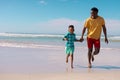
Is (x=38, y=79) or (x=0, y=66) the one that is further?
(x=0, y=66)

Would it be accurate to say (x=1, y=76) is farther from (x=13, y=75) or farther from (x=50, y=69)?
(x=50, y=69)

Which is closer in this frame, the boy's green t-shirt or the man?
the man

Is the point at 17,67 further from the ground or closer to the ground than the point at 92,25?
closer to the ground

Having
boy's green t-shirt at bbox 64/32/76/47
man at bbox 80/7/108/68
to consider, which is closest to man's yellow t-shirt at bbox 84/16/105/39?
man at bbox 80/7/108/68

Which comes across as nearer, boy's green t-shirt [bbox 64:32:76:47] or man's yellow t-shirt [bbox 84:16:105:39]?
man's yellow t-shirt [bbox 84:16:105:39]

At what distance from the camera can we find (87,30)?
25.8 feet

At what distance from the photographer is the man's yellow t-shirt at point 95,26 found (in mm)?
7625

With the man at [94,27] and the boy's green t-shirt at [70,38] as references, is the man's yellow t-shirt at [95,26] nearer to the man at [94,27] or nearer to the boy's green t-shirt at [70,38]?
the man at [94,27]

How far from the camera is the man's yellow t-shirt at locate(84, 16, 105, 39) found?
762cm

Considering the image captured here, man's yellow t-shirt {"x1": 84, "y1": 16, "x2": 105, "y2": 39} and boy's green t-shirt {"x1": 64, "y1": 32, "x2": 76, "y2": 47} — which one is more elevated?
man's yellow t-shirt {"x1": 84, "y1": 16, "x2": 105, "y2": 39}

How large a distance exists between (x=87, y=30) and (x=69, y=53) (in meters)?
1.02

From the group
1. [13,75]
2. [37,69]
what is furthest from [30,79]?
[37,69]

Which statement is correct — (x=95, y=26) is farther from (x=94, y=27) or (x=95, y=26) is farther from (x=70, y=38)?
(x=70, y=38)

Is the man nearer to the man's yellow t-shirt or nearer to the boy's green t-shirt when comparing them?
the man's yellow t-shirt
